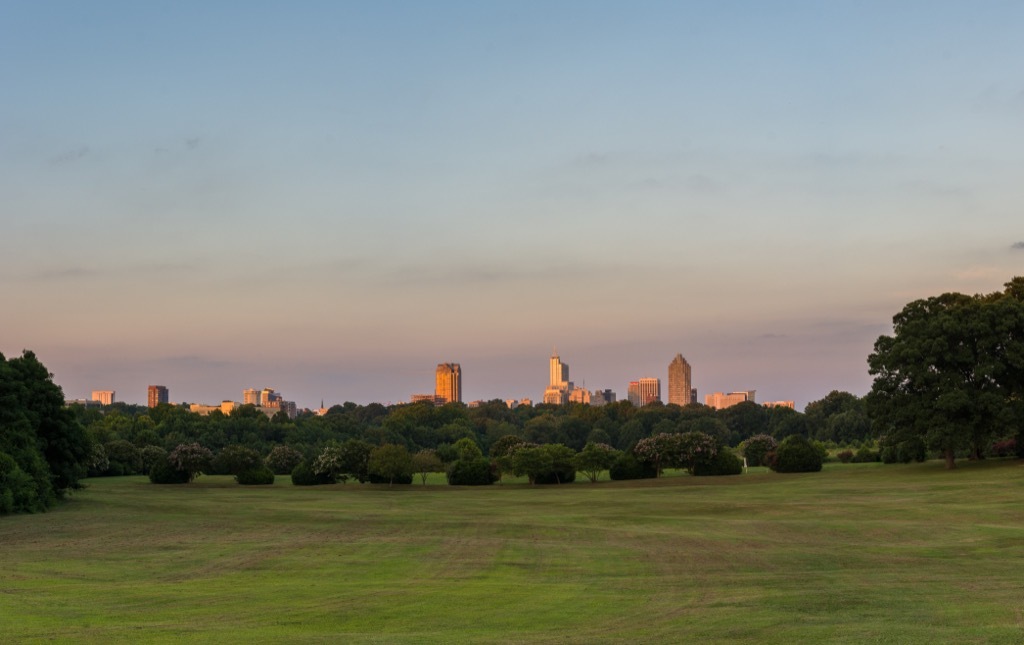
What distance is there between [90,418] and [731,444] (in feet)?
387

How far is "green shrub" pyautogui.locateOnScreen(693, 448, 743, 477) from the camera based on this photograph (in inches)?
3745

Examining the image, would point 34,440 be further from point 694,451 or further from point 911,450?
point 911,450

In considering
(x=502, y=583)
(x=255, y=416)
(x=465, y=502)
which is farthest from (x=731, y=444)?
(x=502, y=583)

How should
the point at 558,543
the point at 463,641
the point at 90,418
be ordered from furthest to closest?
the point at 90,418 → the point at 558,543 → the point at 463,641

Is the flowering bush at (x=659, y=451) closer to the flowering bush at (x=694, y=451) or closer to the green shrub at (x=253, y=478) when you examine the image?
the flowering bush at (x=694, y=451)

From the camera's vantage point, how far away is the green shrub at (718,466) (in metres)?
95.1

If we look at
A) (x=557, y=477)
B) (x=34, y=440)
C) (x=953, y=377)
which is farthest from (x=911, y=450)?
(x=34, y=440)

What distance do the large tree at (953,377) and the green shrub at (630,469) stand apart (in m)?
22.4

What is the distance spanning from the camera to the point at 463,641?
19.4 metres

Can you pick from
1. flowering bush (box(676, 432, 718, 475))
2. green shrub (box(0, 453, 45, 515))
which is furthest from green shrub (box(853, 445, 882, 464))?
green shrub (box(0, 453, 45, 515))

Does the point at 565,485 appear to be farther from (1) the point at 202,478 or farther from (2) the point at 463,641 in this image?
(2) the point at 463,641

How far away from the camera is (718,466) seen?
95062 millimetres

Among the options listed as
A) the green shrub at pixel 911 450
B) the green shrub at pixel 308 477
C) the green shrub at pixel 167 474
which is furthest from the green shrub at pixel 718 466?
the green shrub at pixel 167 474

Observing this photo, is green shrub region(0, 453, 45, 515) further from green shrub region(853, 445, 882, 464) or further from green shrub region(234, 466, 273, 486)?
green shrub region(853, 445, 882, 464)
